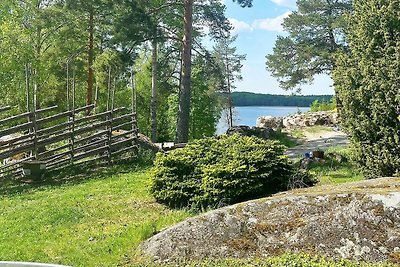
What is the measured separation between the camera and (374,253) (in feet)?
12.5

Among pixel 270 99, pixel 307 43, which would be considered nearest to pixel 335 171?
pixel 307 43

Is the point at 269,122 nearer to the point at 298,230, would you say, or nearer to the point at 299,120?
the point at 299,120

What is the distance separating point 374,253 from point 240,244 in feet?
3.57

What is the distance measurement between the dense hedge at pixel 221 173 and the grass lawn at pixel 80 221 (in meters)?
0.31

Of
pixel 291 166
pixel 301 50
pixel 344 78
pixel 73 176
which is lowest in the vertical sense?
pixel 73 176

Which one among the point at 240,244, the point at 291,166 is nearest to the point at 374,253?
the point at 240,244

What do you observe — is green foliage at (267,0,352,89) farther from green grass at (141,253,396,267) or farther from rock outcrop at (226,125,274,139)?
green grass at (141,253,396,267)

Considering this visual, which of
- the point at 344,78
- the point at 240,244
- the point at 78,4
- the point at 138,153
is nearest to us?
the point at 240,244

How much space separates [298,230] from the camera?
411cm

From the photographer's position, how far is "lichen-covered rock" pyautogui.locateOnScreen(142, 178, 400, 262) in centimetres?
389

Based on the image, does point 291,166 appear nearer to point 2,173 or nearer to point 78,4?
A: point 2,173

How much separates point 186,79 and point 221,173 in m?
7.87

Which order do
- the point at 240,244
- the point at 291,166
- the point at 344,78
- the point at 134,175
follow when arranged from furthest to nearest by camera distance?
the point at 134,175 < the point at 344,78 < the point at 291,166 < the point at 240,244

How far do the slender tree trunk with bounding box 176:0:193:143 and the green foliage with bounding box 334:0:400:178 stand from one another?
6973 millimetres
